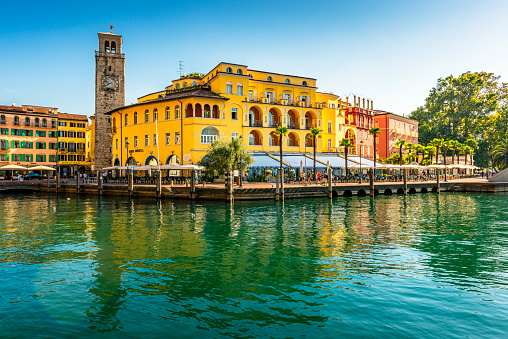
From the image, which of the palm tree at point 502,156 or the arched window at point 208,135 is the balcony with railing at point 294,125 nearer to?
the arched window at point 208,135

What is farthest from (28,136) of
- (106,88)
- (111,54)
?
(111,54)

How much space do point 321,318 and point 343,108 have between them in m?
57.1

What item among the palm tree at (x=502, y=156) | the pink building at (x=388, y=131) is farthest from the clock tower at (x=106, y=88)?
the palm tree at (x=502, y=156)

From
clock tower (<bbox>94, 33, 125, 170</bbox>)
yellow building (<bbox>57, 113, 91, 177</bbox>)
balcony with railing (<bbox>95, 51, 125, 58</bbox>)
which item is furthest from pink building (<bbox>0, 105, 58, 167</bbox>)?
balcony with railing (<bbox>95, 51, 125, 58</bbox>)

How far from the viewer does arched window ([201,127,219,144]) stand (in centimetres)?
4591

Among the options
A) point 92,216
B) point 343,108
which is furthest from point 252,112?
point 92,216

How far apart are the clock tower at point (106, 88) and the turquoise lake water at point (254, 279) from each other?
40839 mm

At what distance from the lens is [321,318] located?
27.3ft

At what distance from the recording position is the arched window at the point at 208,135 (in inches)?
1807

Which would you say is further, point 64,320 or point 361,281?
point 361,281

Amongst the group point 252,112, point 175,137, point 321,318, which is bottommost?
point 321,318

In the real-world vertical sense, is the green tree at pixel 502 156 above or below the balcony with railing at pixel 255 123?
below

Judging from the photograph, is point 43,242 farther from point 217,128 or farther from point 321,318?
point 217,128

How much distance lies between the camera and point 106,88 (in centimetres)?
5900
